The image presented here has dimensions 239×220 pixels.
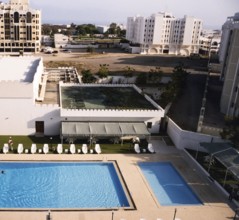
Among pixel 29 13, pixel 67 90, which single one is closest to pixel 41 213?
pixel 67 90

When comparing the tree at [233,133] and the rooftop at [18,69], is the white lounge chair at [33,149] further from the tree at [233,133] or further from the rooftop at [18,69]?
the tree at [233,133]

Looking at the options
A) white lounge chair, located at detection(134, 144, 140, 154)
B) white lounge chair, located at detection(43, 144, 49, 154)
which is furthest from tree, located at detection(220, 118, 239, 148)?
white lounge chair, located at detection(43, 144, 49, 154)

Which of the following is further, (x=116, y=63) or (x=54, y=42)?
(x=54, y=42)

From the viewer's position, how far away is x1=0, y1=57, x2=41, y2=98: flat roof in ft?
101

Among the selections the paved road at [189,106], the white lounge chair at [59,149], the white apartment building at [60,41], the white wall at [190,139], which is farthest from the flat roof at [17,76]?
the white apartment building at [60,41]

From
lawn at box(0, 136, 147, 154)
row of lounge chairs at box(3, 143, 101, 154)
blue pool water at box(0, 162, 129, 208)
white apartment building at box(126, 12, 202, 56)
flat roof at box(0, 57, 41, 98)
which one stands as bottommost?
blue pool water at box(0, 162, 129, 208)

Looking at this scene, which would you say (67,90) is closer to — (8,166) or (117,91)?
(117,91)

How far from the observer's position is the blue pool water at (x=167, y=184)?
2305 cm

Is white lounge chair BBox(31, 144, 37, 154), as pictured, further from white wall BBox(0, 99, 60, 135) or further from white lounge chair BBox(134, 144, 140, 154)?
white lounge chair BBox(134, 144, 140, 154)

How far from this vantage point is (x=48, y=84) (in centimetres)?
4503

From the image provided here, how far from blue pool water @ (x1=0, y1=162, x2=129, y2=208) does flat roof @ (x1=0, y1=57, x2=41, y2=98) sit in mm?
8041

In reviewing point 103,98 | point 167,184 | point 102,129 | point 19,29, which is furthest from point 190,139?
point 19,29

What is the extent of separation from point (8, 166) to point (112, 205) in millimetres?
10167

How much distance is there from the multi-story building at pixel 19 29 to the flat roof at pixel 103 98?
60575mm
